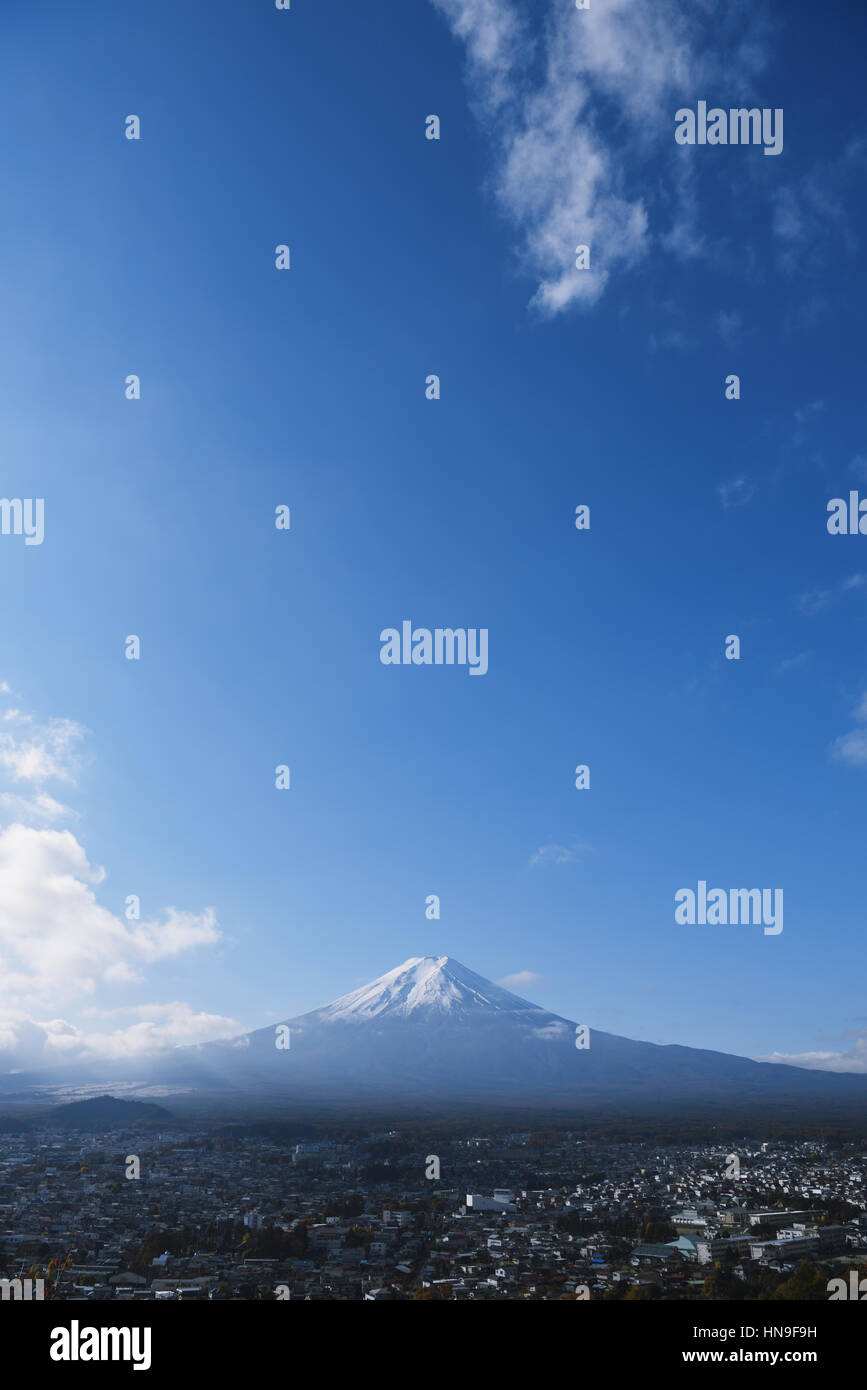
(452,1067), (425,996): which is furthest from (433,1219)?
(425,996)

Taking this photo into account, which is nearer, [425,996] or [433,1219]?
[433,1219]

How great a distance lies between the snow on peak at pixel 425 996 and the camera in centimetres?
2114

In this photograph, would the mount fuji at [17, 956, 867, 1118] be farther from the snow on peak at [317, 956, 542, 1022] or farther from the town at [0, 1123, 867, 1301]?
the town at [0, 1123, 867, 1301]

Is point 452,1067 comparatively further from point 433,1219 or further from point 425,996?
point 433,1219

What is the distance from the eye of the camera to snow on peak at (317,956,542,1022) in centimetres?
2114

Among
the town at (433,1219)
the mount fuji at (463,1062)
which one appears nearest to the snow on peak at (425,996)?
the mount fuji at (463,1062)

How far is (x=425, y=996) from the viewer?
21625mm

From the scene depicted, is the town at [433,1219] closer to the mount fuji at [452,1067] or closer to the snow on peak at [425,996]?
the mount fuji at [452,1067]

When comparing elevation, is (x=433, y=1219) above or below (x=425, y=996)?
above

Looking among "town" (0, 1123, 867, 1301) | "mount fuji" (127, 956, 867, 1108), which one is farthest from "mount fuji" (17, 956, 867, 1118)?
"town" (0, 1123, 867, 1301)

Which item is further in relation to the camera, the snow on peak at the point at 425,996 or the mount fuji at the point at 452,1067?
the snow on peak at the point at 425,996
